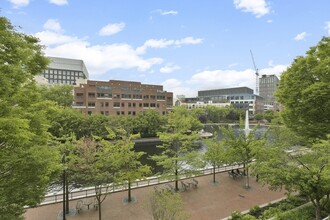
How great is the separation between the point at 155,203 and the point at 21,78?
25.2ft

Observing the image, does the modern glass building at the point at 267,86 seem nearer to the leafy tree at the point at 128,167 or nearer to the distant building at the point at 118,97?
the distant building at the point at 118,97

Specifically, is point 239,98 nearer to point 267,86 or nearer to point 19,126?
point 267,86

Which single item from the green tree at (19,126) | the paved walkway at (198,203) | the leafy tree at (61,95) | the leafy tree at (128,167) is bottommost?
the paved walkway at (198,203)

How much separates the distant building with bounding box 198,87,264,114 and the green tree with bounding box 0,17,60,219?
430 ft

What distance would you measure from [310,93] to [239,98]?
129m

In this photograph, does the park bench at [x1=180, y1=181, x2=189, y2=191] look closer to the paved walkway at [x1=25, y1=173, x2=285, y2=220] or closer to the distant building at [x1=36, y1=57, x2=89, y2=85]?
the paved walkway at [x1=25, y1=173, x2=285, y2=220]

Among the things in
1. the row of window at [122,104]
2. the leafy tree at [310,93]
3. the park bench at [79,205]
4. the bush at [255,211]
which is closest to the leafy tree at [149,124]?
the row of window at [122,104]

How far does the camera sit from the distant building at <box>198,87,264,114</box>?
13238cm

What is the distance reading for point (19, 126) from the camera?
6727mm

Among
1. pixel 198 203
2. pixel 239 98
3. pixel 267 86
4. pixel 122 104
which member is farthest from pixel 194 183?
pixel 267 86

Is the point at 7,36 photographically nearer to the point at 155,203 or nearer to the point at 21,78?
the point at 21,78

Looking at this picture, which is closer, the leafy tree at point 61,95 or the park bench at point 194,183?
the park bench at point 194,183

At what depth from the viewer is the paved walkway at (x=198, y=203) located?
14922 millimetres

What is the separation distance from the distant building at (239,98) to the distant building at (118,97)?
242 ft
